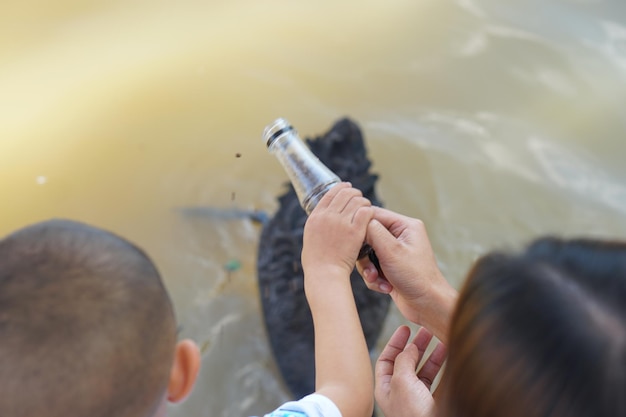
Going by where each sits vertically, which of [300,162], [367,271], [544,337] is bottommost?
[544,337]

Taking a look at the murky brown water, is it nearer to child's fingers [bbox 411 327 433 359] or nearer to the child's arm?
child's fingers [bbox 411 327 433 359]

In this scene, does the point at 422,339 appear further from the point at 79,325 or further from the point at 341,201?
the point at 79,325

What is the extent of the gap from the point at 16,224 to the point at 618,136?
363cm

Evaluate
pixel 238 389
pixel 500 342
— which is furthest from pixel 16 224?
pixel 500 342

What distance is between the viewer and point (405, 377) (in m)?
1.37

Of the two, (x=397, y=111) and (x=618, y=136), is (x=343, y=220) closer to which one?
(x=397, y=111)

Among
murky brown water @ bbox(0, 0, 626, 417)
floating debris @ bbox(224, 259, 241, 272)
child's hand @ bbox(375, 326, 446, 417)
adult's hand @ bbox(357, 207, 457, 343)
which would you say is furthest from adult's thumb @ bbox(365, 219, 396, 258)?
floating debris @ bbox(224, 259, 241, 272)

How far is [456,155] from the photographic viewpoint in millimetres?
3521

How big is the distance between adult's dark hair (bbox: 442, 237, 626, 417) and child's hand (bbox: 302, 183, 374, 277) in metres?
0.41

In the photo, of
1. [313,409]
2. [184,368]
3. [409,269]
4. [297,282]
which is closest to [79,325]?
[184,368]

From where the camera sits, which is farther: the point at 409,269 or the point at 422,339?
the point at 422,339

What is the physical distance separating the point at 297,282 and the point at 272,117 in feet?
4.56

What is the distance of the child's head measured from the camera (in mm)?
908

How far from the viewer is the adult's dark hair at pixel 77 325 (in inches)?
35.7
